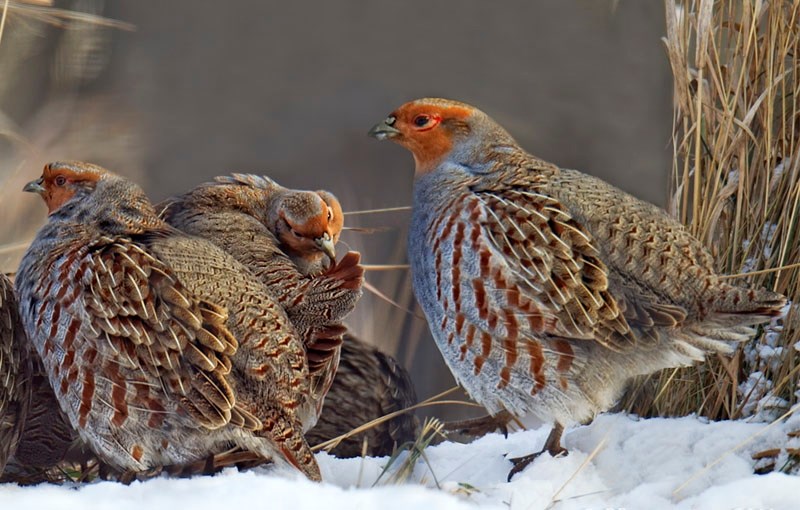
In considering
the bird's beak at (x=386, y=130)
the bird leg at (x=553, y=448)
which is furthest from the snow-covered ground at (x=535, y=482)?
the bird's beak at (x=386, y=130)

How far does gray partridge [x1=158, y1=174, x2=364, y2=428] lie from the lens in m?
3.21

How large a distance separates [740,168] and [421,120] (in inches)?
38.3

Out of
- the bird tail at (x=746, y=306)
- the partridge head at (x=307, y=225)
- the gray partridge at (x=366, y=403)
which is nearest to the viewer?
the bird tail at (x=746, y=306)

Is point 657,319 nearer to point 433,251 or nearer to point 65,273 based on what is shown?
point 433,251

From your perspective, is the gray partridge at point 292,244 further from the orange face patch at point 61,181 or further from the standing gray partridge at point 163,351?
the orange face patch at point 61,181

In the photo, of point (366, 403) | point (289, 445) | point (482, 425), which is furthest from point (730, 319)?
point (366, 403)

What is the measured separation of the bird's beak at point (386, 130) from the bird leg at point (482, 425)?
0.94m

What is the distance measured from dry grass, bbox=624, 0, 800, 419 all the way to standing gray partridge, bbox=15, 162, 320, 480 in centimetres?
119

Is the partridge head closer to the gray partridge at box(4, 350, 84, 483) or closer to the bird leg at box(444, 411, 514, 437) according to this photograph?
the bird leg at box(444, 411, 514, 437)

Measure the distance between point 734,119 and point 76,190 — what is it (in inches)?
76.9

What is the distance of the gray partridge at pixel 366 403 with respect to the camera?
12.6ft

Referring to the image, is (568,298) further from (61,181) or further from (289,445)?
(61,181)

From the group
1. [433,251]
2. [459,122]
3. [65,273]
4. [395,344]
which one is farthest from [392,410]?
[65,273]

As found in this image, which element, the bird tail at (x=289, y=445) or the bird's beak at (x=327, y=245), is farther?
the bird's beak at (x=327, y=245)
